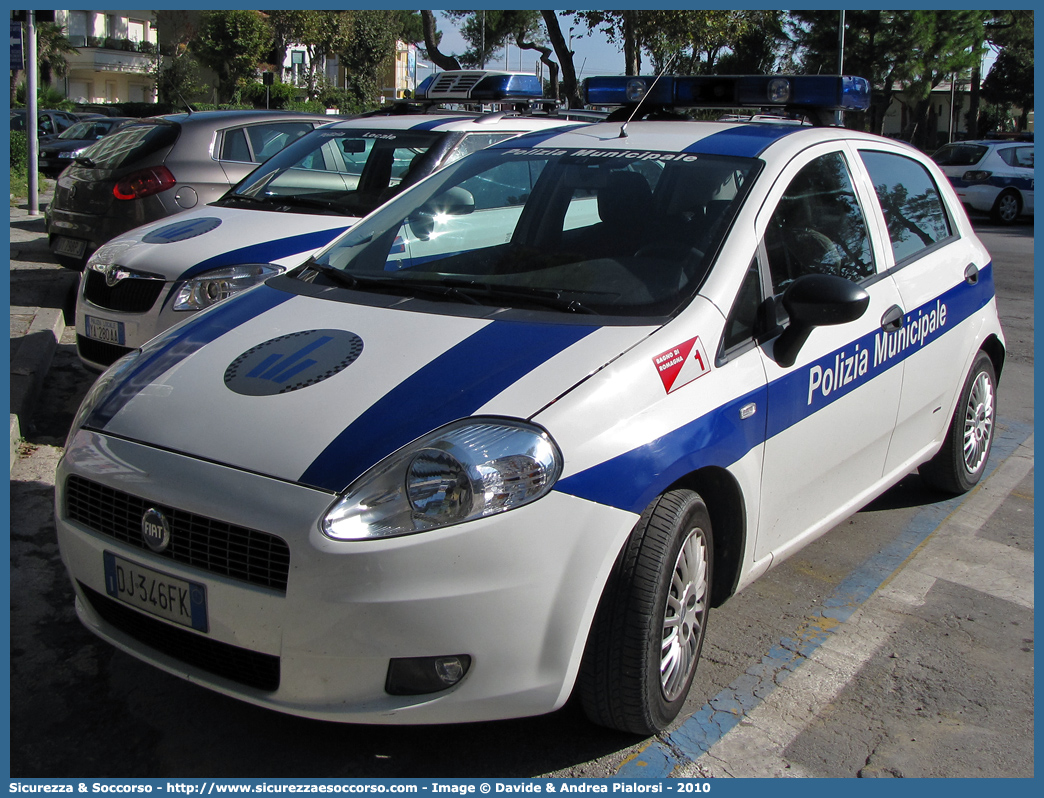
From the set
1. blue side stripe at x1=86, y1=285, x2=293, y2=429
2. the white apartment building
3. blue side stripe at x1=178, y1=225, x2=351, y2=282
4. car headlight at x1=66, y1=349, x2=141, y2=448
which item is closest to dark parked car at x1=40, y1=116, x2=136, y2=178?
blue side stripe at x1=178, y1=225, x2=351, y2=282

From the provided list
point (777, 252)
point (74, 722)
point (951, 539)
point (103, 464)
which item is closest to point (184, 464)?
point (103, 464)

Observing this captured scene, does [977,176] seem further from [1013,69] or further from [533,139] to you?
[1013,69]

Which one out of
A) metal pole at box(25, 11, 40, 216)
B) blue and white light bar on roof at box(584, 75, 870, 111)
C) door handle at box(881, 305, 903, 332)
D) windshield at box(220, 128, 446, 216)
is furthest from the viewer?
metal pole at box(25, 11, 40, 216)

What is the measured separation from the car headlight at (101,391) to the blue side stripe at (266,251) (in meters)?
2.34

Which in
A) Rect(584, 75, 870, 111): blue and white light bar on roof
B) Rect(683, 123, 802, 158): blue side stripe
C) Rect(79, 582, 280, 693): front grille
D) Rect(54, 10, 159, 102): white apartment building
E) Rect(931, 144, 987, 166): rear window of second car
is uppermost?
Rect(54, 10, 159, 102): white apartment building

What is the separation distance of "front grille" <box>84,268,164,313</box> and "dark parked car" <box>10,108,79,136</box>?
20095 millimetres

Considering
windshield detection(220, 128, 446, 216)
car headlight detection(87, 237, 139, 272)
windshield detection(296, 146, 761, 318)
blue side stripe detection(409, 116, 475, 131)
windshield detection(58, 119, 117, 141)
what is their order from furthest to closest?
windshield detection(58, 119, 117, 141)
blue side stripe detection(409, 116, 475, 131)
windshield detection(220, 128, 446, 216)
car headlight detection(87, 237, 139, 272)
windshield detection(296, 146, 761, 318)

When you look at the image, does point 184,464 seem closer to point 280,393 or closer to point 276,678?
point 280,393

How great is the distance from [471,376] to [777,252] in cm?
126

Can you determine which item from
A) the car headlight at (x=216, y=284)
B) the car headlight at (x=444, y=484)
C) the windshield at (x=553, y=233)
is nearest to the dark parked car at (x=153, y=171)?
the car headlight at (x=216, y=284)

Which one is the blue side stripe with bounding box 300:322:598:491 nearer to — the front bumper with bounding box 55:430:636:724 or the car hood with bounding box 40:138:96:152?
the front bumper with bounding box 55:430:636:724

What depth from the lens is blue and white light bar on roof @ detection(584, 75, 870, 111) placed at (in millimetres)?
4496

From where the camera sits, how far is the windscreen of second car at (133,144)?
8000mm

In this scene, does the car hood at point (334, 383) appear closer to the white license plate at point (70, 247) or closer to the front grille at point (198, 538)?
the front grille at point (198, 538)
